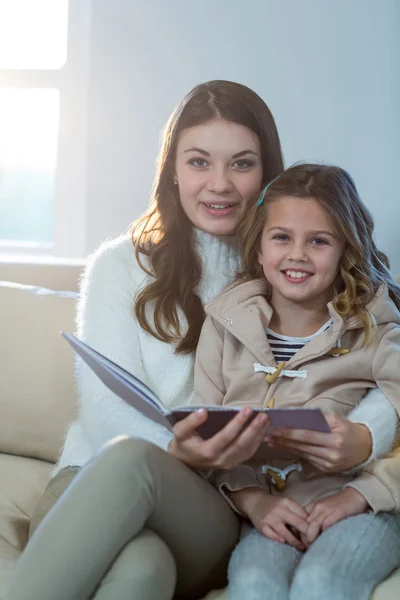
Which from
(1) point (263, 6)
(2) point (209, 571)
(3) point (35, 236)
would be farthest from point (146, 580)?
(3) point (35, 236)

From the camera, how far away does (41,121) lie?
3.59 metres

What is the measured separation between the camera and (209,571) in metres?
1.33

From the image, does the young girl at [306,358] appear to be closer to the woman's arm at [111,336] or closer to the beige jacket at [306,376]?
the beige jacket at [306,376]

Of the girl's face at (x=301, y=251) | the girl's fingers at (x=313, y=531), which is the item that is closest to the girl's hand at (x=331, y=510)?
the girl's fingers at (x=313, y=531)

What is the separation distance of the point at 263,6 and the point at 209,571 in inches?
92.5

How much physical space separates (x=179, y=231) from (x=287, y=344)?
0.41 m

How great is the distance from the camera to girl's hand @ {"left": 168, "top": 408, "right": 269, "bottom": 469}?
117 cm

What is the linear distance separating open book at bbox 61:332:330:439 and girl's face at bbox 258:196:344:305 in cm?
36

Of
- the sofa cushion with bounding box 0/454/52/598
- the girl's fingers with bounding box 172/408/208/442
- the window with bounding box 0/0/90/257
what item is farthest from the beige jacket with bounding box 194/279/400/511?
the window with bounding box 0/0/90/257

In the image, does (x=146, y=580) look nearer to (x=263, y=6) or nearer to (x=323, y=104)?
(x=323, y=104)

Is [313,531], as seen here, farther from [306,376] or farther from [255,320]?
[255,320]

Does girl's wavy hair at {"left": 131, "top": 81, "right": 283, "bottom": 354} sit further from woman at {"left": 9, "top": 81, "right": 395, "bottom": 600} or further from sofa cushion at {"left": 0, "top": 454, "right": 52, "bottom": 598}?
sofa cushion at {"left": 0, "top": 454, "right": 52, "bottom": 598}

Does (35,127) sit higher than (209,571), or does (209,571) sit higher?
(35,127)

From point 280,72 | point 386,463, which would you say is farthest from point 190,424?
point 280,72
